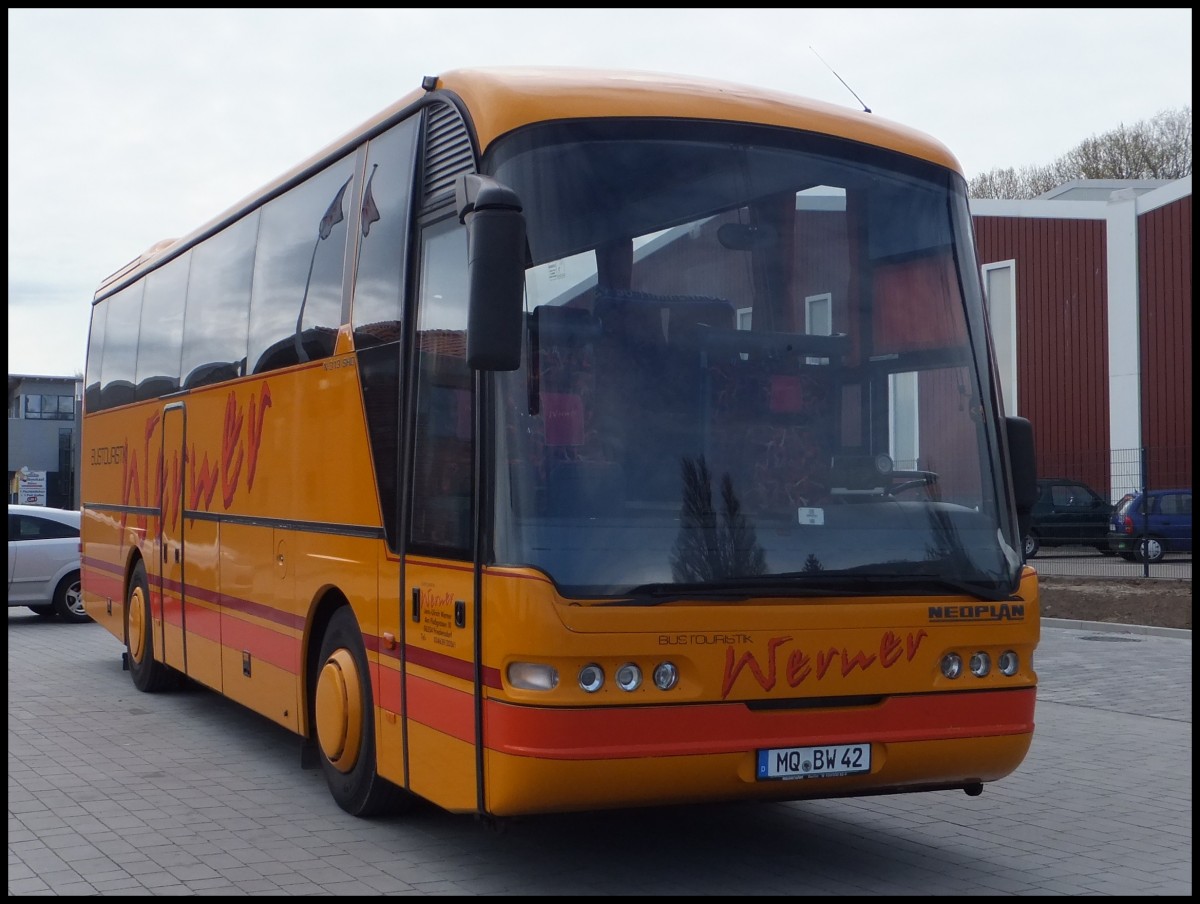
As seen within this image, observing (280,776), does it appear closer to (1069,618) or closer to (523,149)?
(523,149)

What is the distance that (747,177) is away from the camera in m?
6.62

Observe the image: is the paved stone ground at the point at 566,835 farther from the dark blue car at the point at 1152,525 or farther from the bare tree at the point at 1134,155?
the bare tree at the point at 1134,155

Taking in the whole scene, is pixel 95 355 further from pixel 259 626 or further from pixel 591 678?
pixel 591 678

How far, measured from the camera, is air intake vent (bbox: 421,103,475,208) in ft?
21.7

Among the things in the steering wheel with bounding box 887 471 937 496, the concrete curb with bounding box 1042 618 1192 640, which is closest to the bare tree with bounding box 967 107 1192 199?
the concrete curb with bounding box 1042 618 1192 640

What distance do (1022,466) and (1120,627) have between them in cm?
1349

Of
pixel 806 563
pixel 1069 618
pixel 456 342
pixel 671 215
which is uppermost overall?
pixel 671 215

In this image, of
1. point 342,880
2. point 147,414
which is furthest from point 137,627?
point 342,880

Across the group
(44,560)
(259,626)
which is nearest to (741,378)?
(259,626)

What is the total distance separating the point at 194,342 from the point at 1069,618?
1376cm

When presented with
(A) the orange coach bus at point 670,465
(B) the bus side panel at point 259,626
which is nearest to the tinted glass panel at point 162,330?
(B) the bus side panel at point 259,626

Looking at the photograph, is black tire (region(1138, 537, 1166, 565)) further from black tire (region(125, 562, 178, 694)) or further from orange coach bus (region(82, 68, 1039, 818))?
orange coach bus (region(82, 68, 1039, 818))

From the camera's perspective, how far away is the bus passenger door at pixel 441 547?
20.4 feet

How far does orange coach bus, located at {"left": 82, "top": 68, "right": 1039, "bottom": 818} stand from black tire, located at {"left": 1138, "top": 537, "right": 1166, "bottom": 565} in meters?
19.8
